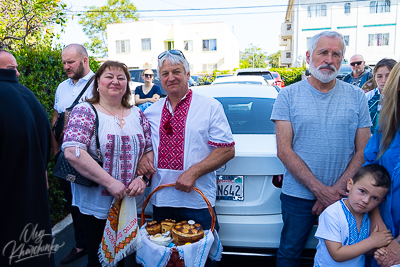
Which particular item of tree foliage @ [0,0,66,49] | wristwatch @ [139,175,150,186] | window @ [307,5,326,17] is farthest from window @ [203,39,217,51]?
wristwatch @ [139,175,150,186]

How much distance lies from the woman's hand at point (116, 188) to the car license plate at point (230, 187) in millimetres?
778

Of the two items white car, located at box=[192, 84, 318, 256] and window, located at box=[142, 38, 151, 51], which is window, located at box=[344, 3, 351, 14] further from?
white car, located at box=[192, 84, 318, 256]

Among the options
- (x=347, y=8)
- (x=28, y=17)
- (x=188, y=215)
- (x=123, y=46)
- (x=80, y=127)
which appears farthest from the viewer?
(x=123, y=46)

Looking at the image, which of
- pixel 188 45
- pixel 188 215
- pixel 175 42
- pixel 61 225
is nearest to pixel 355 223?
pixel 188 215

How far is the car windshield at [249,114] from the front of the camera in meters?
3.26

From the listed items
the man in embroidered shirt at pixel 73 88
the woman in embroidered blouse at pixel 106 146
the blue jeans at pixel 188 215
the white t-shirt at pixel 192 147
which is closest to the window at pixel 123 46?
the man in embroidered shirt at pixel 73 88

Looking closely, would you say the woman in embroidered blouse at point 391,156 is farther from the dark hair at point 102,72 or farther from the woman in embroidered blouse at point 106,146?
the dark hair at point 102,72

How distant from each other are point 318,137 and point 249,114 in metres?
1.28

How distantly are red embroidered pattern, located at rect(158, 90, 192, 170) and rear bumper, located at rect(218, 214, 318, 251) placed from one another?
642mm

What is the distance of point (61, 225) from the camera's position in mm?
4090

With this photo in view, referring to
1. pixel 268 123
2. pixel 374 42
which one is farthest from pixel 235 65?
pixel 268 123

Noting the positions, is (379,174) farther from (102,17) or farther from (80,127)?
(102,17)

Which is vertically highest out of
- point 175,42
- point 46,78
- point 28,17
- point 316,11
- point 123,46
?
point 316,11

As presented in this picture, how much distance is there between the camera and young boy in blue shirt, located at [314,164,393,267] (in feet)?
6.51
